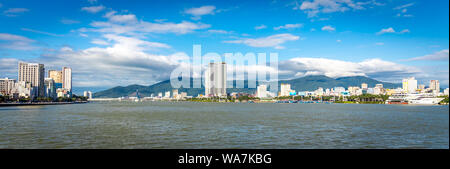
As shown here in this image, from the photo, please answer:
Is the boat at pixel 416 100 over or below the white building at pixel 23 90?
below

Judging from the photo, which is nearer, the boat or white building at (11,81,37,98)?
the boat

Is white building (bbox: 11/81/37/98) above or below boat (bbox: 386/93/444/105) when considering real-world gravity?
above

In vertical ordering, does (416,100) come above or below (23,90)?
below

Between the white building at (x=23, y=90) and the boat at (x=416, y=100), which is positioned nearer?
the boat at (x=416, y=100)

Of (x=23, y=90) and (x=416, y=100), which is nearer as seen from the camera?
(x=416, y=100)
